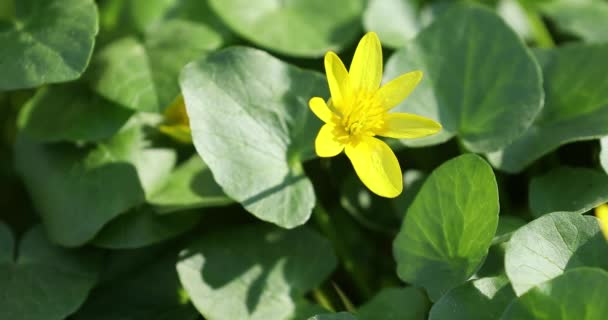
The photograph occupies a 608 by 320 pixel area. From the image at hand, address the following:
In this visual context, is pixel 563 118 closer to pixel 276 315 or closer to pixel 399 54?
pixel 399 54

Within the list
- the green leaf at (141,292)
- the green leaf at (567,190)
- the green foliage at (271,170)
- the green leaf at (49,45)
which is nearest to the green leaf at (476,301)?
the green foliage at (271,170)

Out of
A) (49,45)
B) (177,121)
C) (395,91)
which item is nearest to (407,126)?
(395,91)

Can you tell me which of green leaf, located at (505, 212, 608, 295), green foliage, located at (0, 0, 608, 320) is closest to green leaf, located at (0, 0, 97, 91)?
green foliage, located at (0, 0, 608, 320)

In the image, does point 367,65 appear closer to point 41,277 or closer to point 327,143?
point 327,143

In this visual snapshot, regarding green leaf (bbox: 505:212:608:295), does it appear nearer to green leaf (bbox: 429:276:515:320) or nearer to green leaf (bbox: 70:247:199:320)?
green leaf (bbox: 429:276:515:320)

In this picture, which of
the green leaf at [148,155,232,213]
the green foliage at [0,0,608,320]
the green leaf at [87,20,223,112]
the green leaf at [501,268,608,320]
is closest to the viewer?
the green leaf at [501,268,608,320]

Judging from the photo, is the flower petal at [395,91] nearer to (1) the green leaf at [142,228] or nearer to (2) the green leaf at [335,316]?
(2) the green leaf at [335,316]
